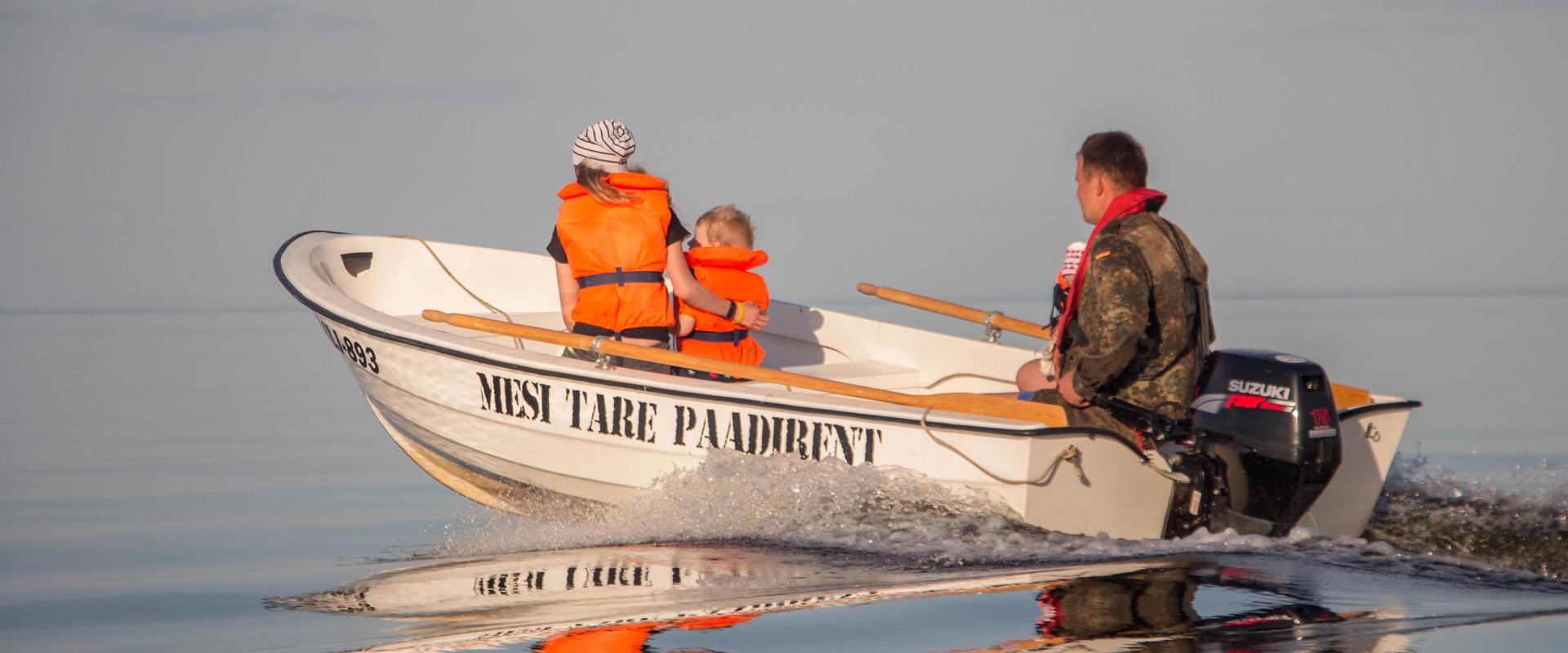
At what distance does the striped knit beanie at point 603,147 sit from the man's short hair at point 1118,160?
1.79 m

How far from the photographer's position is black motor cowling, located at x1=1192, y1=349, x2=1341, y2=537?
15.6ft

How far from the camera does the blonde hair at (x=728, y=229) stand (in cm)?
654

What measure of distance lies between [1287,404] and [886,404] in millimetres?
1242

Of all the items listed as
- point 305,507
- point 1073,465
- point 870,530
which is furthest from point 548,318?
point 1073,465

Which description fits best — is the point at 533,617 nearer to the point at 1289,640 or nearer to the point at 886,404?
the point at 886,404

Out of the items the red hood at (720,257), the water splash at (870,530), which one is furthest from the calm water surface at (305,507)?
the red hood at (720,257)

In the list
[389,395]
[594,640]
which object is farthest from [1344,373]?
[594,640]

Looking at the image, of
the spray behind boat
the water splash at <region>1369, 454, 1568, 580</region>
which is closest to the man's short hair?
the spray behind boat

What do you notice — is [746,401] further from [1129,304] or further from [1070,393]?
[1129,304]

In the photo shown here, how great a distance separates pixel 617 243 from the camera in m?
5.98

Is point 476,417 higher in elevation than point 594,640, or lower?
higher

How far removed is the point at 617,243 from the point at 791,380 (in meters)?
0.94

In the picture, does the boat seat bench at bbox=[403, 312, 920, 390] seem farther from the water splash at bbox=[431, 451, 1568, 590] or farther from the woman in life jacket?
the water splash at bbox=[431, 451, 1568, 590]

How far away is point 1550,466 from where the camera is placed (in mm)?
7125
